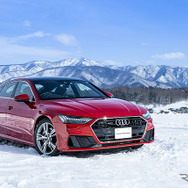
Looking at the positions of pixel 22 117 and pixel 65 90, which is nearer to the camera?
pixel 22 117

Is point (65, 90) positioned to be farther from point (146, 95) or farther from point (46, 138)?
point (146, 95)

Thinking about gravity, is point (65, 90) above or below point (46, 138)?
above

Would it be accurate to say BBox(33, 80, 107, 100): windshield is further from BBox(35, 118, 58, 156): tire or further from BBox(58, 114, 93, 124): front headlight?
BBox(58, 114, 93, 124): front headlight

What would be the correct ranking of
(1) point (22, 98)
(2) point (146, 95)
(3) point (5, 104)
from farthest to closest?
(2) point (146, 95)
(3) point (5, 104)
(1) point (22, 98)

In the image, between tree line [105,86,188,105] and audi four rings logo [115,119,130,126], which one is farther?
tree line [105,86,188,105]

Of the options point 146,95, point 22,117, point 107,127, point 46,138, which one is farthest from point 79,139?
point 146,95

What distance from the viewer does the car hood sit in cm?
441

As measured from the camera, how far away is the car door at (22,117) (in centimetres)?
506

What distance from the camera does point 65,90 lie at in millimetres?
5645

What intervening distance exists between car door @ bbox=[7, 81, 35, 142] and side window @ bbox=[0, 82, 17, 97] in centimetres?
24

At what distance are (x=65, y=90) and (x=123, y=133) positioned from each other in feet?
5.47

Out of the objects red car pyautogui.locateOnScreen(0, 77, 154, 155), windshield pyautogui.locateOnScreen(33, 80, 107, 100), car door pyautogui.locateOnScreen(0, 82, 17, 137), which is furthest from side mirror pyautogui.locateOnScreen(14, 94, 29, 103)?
car door pyautogui.locateOnScreen(0, 82, 17, 137)

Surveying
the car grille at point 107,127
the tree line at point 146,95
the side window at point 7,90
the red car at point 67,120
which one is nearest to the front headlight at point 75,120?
the red car at point 67,120

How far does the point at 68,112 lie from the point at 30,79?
5.51 feet
